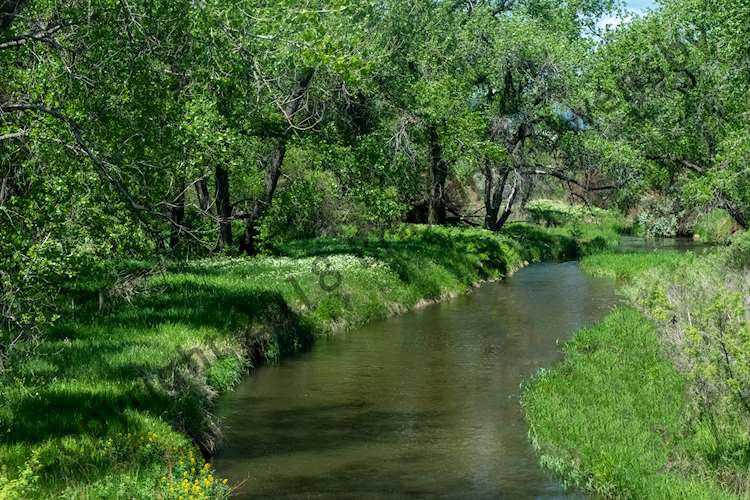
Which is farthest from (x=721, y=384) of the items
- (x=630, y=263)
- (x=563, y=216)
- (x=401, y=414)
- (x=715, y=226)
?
(x=563, y=216)

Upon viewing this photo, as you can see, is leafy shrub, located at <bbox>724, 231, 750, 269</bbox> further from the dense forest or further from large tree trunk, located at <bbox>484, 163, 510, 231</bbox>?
large tree trunk, located at <bbox>484, 163, 510, 231</bbox>

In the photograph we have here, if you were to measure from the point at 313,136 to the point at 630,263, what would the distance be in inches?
590

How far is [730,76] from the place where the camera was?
2988 centimetres

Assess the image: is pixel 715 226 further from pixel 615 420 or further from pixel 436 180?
pixel 615 420

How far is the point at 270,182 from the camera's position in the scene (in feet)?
105

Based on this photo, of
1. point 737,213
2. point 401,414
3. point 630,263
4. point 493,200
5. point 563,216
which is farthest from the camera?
point 563,216

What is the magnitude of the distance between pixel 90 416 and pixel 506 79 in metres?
35.4

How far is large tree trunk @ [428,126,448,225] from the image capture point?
40025 mm

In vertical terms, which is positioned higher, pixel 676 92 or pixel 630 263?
pixel 676 92

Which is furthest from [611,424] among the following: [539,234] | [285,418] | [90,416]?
[539,234]

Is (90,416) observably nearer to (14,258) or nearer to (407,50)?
(14,258)

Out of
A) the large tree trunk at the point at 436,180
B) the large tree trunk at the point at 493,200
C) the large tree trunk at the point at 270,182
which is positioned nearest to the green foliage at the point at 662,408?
the large tree trunk at the point at 270,182

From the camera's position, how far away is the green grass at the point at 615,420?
11719 mm

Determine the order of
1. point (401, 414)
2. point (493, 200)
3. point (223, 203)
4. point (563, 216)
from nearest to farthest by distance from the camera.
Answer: point (401, 414) → point (223, 203) → point (493, 200) → point (563, 216)
